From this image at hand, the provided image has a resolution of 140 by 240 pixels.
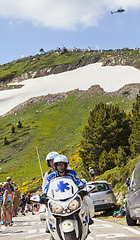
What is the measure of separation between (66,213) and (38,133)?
90806 mm

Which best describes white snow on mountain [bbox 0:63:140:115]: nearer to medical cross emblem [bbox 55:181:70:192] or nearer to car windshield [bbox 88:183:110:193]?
car windshield [bbox 88:183:110:193]

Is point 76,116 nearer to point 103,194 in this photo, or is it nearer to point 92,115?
point 92,115

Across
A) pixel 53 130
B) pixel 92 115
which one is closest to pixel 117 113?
pixel 92 115

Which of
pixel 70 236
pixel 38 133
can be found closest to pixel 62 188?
pixel 70 236

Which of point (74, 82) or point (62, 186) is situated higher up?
point (74, 82)

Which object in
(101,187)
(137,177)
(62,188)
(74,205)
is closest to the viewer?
(74,205)

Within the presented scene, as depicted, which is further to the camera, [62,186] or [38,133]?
[38,133]

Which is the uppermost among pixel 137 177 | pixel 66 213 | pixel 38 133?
pixel 66 213

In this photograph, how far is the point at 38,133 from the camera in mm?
96000

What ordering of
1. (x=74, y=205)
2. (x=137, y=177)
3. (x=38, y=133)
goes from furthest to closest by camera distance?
(x=38, y=133) < (x=137, y=177) < (x=74, y=205)

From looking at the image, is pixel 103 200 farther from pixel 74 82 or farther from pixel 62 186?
pixel 74 82

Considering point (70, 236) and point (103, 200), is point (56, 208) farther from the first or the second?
point (103, 200)

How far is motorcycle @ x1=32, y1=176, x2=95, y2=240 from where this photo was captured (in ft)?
18.4

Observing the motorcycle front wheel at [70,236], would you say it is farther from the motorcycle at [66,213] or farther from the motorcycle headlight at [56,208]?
the motorcycle headlight at [56,208]
